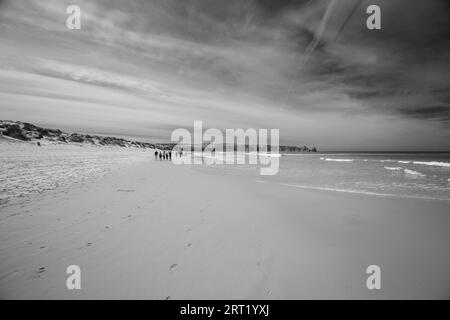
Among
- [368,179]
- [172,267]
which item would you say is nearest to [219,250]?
[172,267]

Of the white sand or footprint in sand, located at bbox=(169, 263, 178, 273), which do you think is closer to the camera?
the white sand

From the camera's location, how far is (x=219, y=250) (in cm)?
372

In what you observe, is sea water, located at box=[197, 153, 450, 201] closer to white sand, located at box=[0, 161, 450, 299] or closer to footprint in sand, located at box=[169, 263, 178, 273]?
white sand, located at box=[0, 161, 450, 299]

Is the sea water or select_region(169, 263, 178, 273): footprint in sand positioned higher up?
the sea water

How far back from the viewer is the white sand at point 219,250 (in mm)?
2766

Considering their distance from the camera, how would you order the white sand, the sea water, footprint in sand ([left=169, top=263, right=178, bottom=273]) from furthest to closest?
the sea water, footprint in sand ([left=169, top=263, right=178, bottom=273]), the white sand

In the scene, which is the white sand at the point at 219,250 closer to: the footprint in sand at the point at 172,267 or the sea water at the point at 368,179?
the footprint in sand at the point at 172,267

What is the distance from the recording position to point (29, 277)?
2.84m

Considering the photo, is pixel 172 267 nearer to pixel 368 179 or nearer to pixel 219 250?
pixel 219 250

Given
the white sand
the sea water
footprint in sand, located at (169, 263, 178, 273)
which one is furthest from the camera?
the sea water

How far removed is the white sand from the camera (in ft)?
9.07

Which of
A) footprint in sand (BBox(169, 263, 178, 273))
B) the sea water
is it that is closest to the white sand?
footprint in sand (BBox(169, 263, 178, 273))

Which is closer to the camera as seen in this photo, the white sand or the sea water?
the white sand
